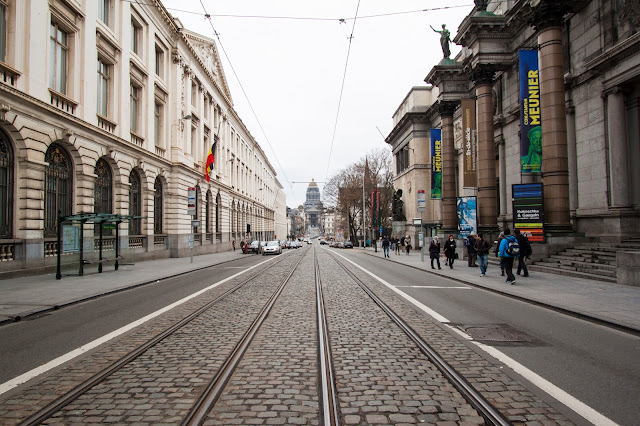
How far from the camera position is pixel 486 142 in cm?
2175

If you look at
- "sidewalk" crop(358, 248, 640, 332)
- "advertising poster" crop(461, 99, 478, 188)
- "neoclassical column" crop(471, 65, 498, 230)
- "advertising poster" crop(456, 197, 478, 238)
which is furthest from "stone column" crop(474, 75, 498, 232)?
"sidewalk" crop(358, 248, 640, 332)

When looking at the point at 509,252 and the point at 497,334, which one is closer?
the point at 497,334

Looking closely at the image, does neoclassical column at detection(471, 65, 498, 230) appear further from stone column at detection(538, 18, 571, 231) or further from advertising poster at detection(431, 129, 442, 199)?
advertising poster at detection(431, 129, 442, 199)

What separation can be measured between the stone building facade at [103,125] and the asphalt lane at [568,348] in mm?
15731

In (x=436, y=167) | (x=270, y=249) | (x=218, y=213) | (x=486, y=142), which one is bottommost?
(x=270, y=249)

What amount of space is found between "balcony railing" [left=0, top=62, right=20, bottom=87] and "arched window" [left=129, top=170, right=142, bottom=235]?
1042 centimetres

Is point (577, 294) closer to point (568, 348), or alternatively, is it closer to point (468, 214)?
point (568, 348)

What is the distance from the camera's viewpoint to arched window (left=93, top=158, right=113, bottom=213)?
2107cm

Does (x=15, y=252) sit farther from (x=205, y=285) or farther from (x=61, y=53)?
(x=61, y=53)

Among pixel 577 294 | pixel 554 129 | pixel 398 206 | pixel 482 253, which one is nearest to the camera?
pixel 577 294

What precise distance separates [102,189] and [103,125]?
355 centimetres

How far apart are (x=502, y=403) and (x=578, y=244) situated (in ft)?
50.5

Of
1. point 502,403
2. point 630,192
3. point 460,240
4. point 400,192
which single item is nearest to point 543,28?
point 630,192

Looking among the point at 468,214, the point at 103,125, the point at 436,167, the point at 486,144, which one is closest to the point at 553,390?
the point at 468,214
